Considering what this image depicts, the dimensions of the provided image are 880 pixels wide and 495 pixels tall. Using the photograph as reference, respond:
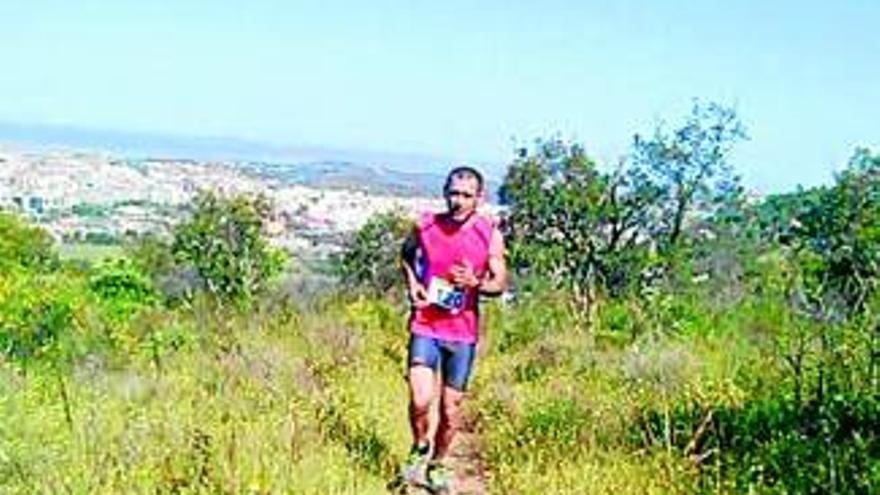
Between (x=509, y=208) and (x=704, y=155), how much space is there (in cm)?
541

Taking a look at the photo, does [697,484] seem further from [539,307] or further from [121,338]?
[539,307]

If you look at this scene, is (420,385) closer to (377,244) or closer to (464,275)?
(464,275)

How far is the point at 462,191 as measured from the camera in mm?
8023

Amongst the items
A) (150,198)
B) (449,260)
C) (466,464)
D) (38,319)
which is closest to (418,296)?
(449,260)

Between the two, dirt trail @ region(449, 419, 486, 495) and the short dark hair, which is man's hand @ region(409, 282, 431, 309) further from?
dirt trail @ region(449, 419, 486, 495)

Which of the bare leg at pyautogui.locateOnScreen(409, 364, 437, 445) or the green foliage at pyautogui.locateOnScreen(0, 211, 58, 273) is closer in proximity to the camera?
the bare leg at pyautogui.locateOnScreen(409, 364, 437, 445)

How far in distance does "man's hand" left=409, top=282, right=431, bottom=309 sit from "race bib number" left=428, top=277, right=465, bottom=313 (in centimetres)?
3

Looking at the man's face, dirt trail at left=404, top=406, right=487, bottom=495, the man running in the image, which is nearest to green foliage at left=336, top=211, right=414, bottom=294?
dirt trail at left=404, top=406, right=487, bottom=495

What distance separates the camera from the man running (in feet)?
26.3

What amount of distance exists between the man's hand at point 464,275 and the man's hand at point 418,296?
0.63ft

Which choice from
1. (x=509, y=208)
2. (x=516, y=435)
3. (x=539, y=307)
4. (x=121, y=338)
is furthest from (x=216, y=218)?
(x=516, y=435)

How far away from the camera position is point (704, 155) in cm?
3859

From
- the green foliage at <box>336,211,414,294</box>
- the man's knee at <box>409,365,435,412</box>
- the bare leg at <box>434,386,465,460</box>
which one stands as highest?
the man's knee at <box>409,365,435,412</box>

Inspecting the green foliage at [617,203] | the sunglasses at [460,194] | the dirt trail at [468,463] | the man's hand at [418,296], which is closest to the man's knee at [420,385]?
the man's hand at [418,296]
